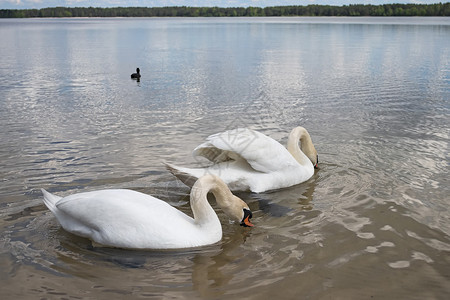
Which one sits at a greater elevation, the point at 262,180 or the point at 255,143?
the point at 255,143

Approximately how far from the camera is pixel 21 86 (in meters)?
13.4

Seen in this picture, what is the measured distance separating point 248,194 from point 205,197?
151cm

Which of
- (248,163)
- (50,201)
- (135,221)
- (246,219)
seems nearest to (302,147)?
(248,163)

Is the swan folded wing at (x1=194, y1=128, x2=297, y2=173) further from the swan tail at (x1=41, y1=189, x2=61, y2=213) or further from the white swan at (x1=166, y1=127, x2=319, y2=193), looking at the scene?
the swan tail at (x1=41, y1=189, x2=61, y2=213)

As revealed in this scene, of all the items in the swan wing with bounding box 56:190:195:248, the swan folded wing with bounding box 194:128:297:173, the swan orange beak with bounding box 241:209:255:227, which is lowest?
the swan orange beak with bounding box 241:209:255:227

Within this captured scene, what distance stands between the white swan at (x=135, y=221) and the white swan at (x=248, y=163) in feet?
3.36

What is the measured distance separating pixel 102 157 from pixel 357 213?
3568mm

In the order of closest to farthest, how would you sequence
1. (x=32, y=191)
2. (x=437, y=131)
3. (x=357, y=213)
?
(x=357, y=213)
(x=32, y=191)
(x=437, y=131)

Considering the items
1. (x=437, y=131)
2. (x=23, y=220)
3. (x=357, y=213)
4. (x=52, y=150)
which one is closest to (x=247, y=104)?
(x=437, y=131)

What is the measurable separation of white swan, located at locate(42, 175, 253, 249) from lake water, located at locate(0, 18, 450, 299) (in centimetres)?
12

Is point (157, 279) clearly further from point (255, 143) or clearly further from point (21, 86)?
point (21, 86)

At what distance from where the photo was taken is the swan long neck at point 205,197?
4523 millimetres

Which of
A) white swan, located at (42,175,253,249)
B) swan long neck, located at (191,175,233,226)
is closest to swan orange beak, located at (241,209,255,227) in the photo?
swan long neck, located at (191,175,233,226)

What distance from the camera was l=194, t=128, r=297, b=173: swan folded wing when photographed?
580 cm
